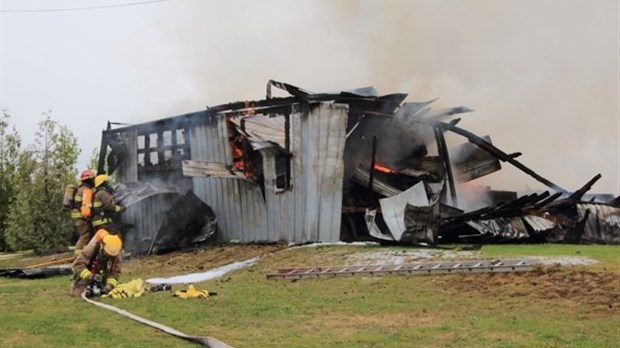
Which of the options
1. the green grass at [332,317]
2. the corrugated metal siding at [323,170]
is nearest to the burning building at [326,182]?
the corrugated metal siding at [323,170]

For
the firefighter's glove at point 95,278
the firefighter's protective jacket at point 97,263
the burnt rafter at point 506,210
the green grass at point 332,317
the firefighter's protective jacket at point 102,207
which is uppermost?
the firefighter's protective jacket at point 102,207

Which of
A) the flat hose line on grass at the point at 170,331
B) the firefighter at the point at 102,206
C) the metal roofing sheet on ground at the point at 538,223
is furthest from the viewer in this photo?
the metal roofing sheet on ground at the point at 538,223

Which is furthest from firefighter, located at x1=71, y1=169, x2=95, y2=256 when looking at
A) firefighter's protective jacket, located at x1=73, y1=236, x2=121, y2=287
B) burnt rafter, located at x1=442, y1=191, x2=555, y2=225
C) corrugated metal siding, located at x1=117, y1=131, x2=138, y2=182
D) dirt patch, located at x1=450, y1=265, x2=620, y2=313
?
corrugated metal siding, located at x1=117, y1=131, x2=138, y2=182

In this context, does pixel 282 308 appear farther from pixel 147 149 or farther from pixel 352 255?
pixel 147 149

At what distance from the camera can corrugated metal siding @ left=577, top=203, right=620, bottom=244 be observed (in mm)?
24294

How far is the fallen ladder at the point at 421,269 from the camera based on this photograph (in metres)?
13.4

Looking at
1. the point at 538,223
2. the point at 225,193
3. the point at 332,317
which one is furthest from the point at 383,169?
the point at 332,317

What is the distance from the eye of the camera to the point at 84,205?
47.2 ft

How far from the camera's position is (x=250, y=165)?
2338cm

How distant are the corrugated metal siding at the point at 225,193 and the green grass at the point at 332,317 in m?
8.60

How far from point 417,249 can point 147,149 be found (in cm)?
1286

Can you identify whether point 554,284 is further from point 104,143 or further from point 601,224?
point 104,143

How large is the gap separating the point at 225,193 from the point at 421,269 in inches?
462

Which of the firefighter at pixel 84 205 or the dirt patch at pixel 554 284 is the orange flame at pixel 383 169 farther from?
the firefighter at pixel 84 205
